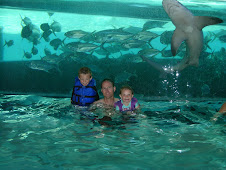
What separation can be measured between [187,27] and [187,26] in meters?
0.04

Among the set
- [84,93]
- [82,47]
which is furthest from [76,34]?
[84,93]

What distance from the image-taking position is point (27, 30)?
1134 centimetres

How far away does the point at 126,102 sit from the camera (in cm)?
532

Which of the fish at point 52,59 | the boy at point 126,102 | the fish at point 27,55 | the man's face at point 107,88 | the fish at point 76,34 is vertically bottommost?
the boy at point 126,102

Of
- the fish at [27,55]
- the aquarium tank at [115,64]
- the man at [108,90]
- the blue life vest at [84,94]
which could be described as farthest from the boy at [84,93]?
the fish at [27,55]

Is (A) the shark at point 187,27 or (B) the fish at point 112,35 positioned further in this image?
(B) the fish at point 112,35

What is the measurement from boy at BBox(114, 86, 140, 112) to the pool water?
41 cm

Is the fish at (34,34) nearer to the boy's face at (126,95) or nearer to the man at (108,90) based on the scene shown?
the man at (108,90)

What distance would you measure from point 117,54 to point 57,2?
3.52 meters

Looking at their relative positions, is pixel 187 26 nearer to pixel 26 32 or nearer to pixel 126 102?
pixel 126 102

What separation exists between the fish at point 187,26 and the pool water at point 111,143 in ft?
8.87

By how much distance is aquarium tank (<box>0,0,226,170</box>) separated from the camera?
4801 millimetres

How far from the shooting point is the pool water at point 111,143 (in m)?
2.70

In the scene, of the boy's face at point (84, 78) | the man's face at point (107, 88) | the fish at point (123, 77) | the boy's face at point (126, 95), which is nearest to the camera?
the boy's face at point (126, 95)
